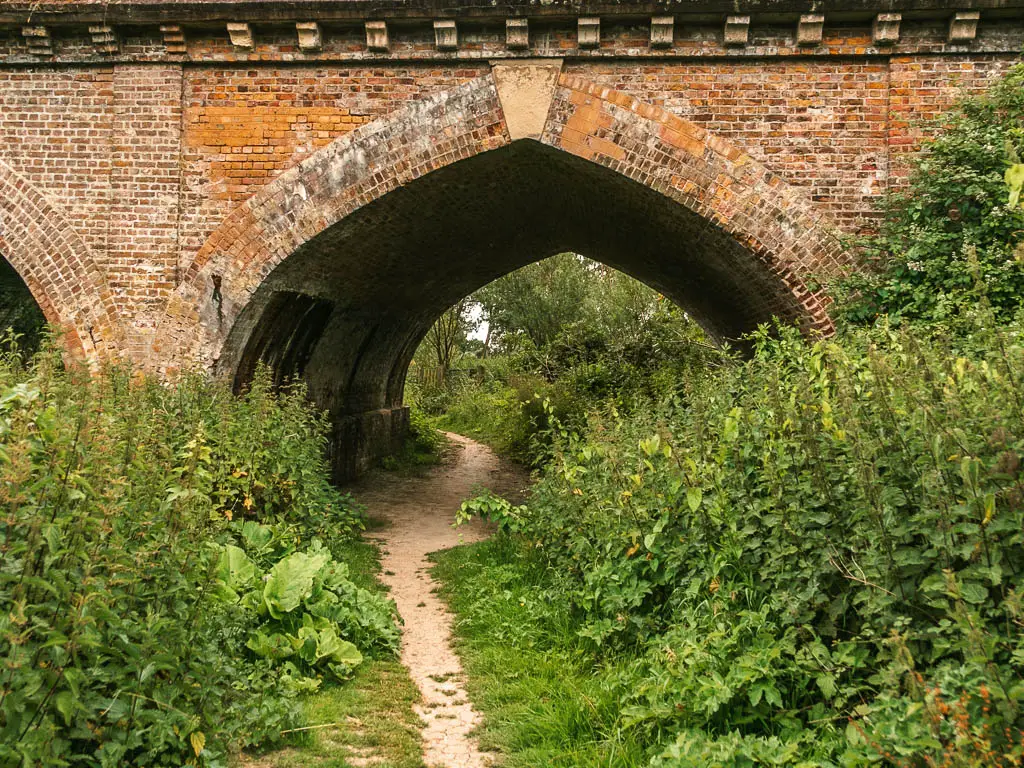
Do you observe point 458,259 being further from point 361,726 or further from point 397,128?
point 361,726

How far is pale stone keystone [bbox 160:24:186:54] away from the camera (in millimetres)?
8345

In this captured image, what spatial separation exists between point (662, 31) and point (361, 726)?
732 cm

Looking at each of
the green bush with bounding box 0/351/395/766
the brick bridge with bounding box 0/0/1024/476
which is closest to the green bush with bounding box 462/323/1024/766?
the green bush with bounding box 0/351/395/766

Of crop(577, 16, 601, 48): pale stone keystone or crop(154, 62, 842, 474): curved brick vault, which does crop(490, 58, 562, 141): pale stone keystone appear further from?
crop(577, 16, 601, 48): pale stone keystone

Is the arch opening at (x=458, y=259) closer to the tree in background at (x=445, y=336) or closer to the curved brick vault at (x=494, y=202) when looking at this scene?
the curved brick vault at (x=494, y=202)

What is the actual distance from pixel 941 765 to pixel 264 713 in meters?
3.07

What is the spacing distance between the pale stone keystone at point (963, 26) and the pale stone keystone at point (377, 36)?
6010 millimetres

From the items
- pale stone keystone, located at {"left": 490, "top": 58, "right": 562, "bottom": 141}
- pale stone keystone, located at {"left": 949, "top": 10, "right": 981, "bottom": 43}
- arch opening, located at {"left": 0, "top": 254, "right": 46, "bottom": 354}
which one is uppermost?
pale stone keystone, located at {"left": 949, "top": 10, "right": 981, "bottom": 43}

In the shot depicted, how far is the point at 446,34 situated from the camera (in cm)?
816

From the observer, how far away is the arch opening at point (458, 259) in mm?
8562

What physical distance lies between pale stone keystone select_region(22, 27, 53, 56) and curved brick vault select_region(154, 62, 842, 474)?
9.66 ft

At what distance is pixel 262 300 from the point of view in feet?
28.7

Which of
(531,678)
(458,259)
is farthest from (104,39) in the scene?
(531,678)

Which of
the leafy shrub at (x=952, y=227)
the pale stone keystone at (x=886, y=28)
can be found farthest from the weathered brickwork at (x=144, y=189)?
the pale stone keystone at (x=886, y=28)
